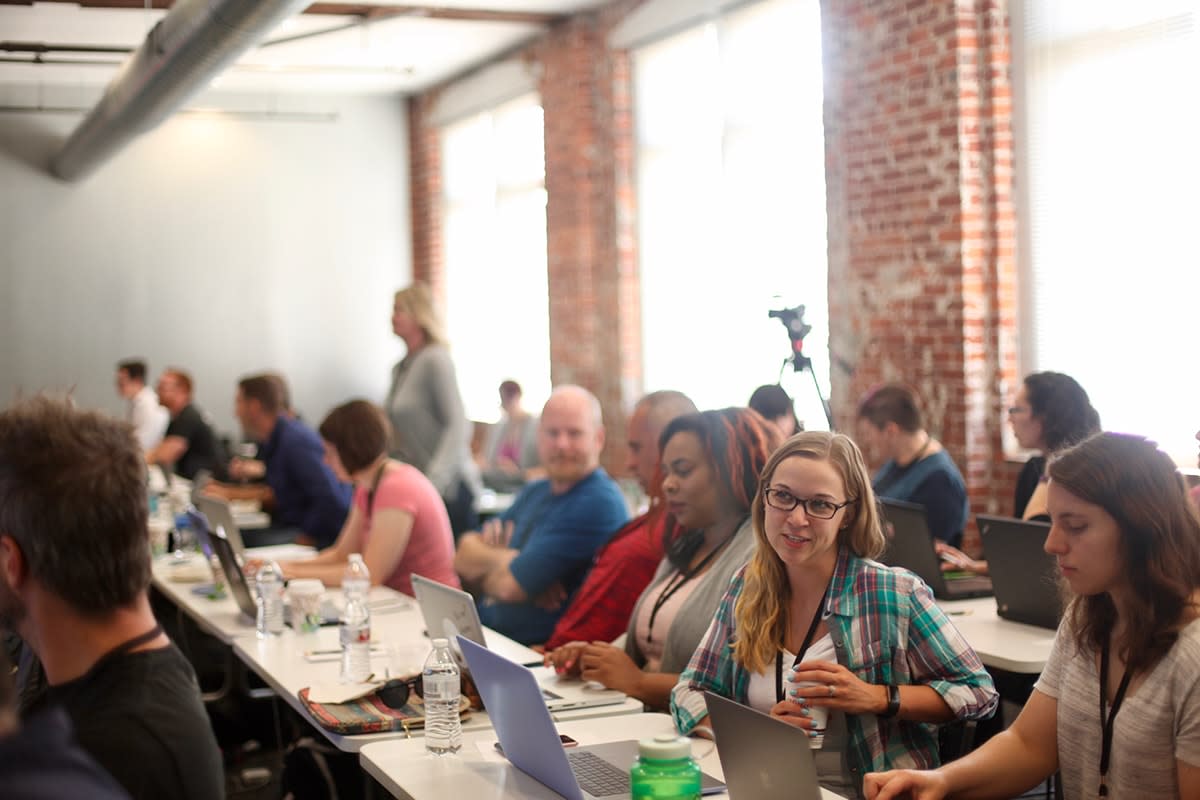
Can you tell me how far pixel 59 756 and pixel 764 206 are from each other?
712 centimetres

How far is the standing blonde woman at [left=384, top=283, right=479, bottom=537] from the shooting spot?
21.5 ft

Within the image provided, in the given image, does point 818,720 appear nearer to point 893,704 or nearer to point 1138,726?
point 893,704

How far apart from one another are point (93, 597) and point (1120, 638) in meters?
1.60

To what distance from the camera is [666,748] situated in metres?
2.04

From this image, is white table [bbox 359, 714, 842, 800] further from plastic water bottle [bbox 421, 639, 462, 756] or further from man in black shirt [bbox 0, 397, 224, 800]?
man in black shirt [bbox 0, 397, 224, 800]

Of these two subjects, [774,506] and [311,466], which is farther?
[311,466]

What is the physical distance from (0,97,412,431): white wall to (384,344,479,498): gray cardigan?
20.2 feet

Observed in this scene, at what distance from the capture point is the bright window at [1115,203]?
5.33m

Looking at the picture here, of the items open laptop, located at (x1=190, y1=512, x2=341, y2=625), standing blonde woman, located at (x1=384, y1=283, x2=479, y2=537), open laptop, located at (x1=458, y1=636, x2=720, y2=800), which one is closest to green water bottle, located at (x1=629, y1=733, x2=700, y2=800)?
open laptop, located at (x1=458, y1=636, x2=720, y2=800)

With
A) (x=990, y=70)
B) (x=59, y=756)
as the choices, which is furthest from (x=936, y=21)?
(x=59, y=756)

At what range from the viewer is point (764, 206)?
7.88 meters

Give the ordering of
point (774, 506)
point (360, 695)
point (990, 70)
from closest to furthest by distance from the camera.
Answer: point (774, 506), point (360, 695), point (990, 70)

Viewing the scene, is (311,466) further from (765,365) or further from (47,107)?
(47,107)

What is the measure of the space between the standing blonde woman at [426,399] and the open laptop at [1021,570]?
328 cm
